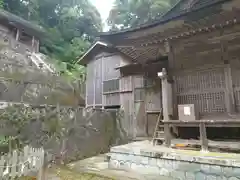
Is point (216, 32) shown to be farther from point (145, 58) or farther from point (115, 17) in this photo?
point (115, 17)

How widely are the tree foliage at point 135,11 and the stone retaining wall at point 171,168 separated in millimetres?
16309

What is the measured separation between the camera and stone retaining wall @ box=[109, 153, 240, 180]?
4492mm

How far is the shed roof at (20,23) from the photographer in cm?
1812

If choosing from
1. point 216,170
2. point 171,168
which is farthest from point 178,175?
point 216,170

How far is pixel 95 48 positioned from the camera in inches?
532

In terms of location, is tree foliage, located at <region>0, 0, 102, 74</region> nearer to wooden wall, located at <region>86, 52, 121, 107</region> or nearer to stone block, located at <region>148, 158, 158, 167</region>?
wooden wall, located at <region>86, 52, 121, 107</region>

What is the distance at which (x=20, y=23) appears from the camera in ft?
63.9

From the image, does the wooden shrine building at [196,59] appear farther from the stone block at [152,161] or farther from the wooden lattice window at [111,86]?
the wooden lattice window at [111,86]

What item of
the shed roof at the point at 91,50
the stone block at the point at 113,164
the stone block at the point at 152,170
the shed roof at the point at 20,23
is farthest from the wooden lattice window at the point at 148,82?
the shed roof at the point at 20,23

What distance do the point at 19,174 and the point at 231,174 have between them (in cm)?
483

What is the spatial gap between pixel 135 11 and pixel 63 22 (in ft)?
37.0

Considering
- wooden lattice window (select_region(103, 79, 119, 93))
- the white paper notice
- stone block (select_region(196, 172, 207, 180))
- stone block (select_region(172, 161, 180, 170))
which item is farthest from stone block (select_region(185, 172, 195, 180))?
wooden lattice window (select_region(103, 79, 119, 93))

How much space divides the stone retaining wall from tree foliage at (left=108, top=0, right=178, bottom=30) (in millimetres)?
16309

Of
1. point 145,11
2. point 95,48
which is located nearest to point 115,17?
point 145,11
